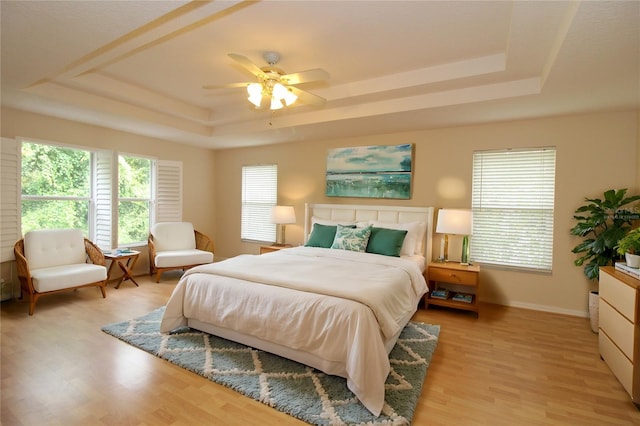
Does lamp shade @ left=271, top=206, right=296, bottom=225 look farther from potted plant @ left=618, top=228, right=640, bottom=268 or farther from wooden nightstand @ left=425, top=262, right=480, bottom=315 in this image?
potted plant @ left=618, top=228, right=640, bottom=268

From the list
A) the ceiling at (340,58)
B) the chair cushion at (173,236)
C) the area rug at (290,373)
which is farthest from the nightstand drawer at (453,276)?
the chair cushion at (173,236)

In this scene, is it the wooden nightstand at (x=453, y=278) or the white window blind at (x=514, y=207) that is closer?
the wooden nightstand at (x=453, y=278)

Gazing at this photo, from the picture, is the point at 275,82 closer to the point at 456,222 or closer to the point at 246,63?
the point at 246,63

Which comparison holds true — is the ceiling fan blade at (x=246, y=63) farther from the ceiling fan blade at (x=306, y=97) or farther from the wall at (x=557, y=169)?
the wall at (x=557, y=169)

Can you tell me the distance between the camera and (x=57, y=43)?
7.71 ft

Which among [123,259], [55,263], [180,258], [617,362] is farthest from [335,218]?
[55,263]

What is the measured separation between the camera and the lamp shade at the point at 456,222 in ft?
12.7

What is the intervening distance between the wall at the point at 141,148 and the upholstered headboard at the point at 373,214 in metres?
2.42

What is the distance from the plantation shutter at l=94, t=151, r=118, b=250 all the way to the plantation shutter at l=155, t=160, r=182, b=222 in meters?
0.79

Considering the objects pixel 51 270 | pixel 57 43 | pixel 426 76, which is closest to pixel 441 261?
pixel 426 76

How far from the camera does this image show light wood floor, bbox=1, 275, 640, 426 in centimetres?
197

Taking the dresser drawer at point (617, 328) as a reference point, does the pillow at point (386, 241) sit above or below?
above

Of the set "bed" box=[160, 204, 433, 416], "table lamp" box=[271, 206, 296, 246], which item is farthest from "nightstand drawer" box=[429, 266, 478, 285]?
"table lamp" box=[271, 206, 296, 246]

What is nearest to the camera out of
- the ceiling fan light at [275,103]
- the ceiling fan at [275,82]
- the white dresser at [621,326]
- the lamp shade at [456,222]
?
the white dresser at [621,326]
